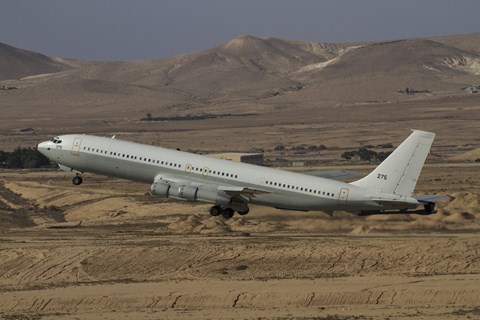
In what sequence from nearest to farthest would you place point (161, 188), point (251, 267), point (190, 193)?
1. point (251, 267)
2. point (190, 193)
3. point (161, 188)

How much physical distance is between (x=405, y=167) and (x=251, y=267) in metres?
13.5

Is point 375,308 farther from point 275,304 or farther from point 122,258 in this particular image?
point 122,258

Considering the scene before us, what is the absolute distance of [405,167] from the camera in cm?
7512

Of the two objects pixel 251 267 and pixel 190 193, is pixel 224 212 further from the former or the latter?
pixel 251 267

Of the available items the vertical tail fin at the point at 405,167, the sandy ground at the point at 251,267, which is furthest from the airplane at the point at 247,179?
the sandy ground at the point at 251,267

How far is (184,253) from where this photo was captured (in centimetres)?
7231

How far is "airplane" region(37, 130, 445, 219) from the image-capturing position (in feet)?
247

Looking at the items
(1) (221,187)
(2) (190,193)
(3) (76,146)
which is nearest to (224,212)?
(1) (221,187)

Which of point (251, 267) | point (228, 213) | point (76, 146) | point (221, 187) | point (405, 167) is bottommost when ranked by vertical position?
point (251, 267)

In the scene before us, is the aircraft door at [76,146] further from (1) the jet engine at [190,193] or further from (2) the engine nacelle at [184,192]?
(2) the engine nacelle at [184,192]

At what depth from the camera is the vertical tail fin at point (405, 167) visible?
7438cm

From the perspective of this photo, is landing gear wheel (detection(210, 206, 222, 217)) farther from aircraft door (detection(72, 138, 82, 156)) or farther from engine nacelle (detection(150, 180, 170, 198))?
aircraft door (detection(72, 138, 82, 156))

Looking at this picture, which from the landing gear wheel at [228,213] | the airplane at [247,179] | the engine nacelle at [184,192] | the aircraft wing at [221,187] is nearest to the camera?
the airplane at [247,179]

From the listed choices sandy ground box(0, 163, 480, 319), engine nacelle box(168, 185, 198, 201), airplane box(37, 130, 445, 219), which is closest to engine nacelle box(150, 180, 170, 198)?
airplane box(37, 130, 445, 219)
